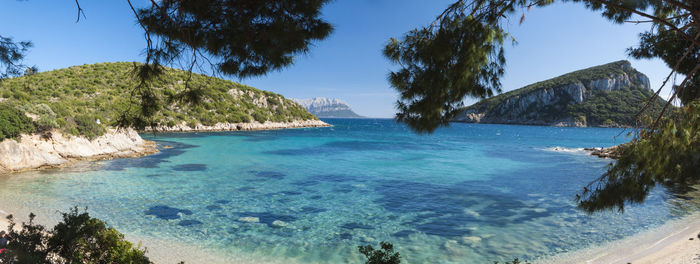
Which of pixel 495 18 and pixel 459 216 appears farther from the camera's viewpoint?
pixel 459 216

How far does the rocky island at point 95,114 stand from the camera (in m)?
14.3

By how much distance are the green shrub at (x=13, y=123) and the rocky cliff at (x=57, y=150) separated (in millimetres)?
313

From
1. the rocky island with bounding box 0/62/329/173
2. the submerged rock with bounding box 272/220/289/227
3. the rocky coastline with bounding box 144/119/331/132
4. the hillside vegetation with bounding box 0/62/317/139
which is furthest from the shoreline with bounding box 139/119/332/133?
the submerged rock with bounding box 272/220/289/227

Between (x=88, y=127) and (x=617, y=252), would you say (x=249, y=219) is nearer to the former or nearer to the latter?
(x=617, y=252)

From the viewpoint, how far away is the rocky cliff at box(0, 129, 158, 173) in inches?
571

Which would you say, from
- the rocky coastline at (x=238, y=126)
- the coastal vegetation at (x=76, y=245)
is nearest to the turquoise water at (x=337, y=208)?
the coastal vegetation at (x=76, y=245)

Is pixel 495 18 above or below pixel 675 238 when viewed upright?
above

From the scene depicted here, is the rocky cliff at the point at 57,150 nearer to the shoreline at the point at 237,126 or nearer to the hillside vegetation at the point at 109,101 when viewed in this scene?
the hillside vegetation at the point at 109,101

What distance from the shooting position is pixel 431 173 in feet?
61.6

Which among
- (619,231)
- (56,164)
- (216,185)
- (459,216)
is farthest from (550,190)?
(56,164)

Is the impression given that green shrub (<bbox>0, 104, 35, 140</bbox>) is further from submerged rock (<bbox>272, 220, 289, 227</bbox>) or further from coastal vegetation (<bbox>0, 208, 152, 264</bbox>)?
coastal vegetation (<bbox>0, 208, 152, 264</bbox>)

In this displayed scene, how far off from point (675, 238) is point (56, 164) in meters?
25.5

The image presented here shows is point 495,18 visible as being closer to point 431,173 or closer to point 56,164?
point 431,173

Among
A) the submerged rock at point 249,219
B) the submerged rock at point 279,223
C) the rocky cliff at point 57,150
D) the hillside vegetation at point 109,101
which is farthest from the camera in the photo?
the rocky cliff at point 57,150
